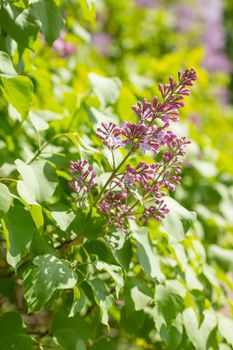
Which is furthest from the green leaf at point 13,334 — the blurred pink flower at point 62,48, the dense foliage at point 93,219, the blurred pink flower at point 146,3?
the blurred pink flower at point 146,3

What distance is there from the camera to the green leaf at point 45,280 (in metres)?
1.19

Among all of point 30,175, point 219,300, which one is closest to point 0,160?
point 30,175

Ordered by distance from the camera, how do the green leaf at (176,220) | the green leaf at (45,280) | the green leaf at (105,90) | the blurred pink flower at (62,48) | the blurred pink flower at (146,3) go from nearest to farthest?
the green leaf at (45,280) < the green leaf at (176,220) < the green leaf at (105,90) < the blurred pink flower at (62,48) < the blurred pink flower at (146,3)

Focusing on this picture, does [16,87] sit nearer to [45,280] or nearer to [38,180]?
[38,180]

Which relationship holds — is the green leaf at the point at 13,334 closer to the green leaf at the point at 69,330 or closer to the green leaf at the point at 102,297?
the green leaf at the point at 69,330

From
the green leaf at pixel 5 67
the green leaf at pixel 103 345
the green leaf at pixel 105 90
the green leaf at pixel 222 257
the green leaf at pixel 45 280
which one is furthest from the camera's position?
the green leaf at pixel 222 257

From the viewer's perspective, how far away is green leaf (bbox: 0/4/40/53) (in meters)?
1.45

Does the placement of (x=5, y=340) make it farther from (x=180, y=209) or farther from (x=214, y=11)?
(x=214, y=11)

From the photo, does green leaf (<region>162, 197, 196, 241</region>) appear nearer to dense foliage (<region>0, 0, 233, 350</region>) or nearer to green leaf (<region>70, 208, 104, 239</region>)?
dense foliage (<region>0, 0, 233, 350</region>)

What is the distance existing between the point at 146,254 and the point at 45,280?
13.5 inches

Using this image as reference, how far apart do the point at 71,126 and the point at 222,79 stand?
355 centimetres

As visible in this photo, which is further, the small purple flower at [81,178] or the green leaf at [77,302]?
the small purple flower at [81,178]

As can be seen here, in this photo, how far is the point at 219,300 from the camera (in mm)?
1909

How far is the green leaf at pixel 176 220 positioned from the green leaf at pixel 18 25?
1.90 ft
